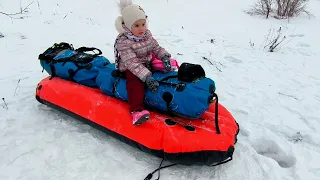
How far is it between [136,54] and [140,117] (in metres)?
0.77

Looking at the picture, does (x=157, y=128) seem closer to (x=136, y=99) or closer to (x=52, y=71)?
(x=136, y=99)

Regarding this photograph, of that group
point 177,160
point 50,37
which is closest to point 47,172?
point 177,160

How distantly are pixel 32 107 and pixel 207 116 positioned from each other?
2.09 metres

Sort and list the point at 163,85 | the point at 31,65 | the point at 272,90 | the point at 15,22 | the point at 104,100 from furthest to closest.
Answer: the point at 15,22, the point at 31,65, the point at 272,90, the point at 104,100, the point at 163,85

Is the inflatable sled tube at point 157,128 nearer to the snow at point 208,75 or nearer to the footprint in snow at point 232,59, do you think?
the snow at point 208,75

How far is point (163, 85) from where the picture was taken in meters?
3.01

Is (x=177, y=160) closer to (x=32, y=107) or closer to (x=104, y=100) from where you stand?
(x=104, y=100)

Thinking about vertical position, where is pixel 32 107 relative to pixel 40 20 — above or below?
below

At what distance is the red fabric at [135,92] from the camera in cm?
297

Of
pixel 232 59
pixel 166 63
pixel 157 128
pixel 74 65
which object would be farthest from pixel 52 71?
pixel 232 59

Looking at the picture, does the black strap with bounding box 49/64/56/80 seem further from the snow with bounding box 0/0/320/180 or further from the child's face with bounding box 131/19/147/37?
the child's face with bounding box 131/19/147/37

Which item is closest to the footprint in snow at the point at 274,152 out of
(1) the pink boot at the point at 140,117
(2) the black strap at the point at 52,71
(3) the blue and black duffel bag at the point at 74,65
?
(1) the pink boot at the point at 140,117

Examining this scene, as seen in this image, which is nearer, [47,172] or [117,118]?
[47,172]

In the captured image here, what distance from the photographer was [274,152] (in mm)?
3125
